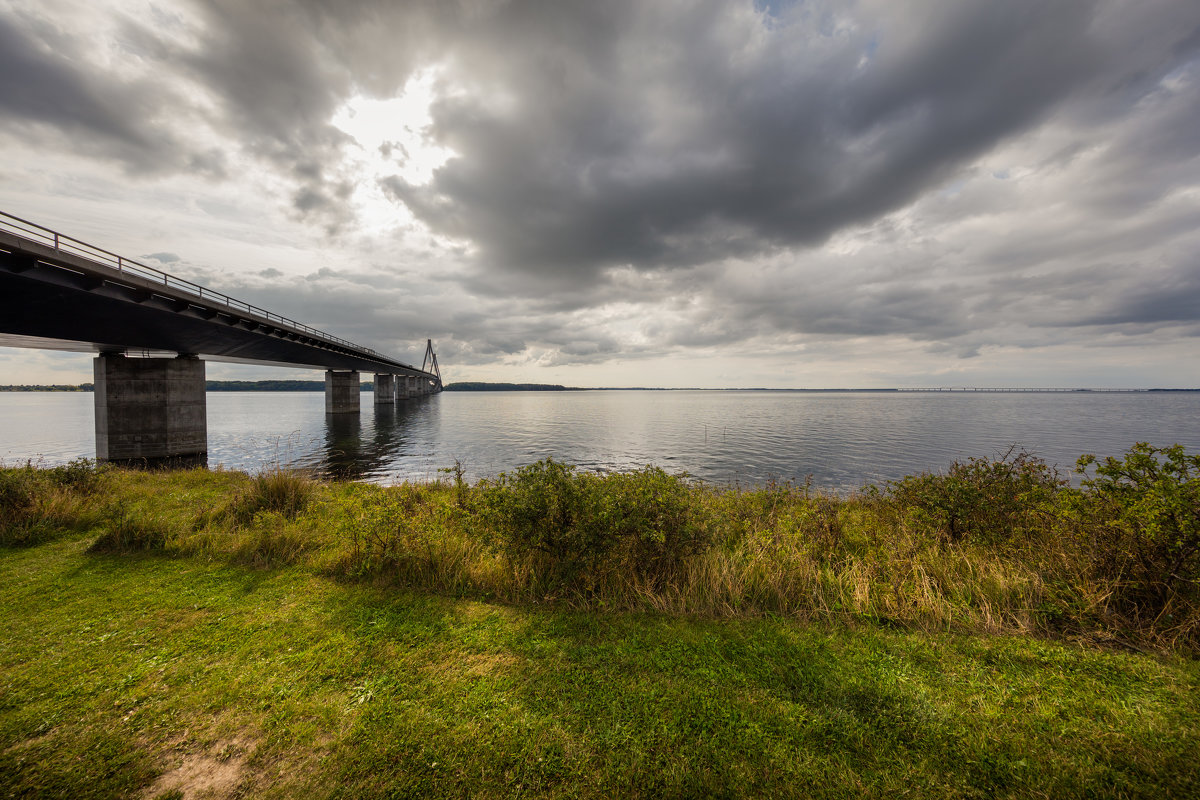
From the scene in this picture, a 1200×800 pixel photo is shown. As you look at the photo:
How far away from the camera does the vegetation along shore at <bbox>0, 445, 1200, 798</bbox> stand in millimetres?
3318

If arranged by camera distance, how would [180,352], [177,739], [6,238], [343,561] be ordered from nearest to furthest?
1. [177,739]
2. [343,561]
3. [6,238]
4. [180,352]

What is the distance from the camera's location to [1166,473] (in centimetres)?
536

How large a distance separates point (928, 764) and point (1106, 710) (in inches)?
83.7

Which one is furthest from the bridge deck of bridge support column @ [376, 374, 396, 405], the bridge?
bridge support column @ [376, 374, 396, 405]

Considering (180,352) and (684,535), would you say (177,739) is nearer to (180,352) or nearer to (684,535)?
(684,535)

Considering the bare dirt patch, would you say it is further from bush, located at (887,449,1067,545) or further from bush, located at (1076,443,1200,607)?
bush, located at (887,449,1067,545)

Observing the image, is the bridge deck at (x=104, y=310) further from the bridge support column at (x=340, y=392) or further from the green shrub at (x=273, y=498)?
the bridge support column at (x=340, y=392)

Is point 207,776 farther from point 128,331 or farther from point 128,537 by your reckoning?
point 128,331

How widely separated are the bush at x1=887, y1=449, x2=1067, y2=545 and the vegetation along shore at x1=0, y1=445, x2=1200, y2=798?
70 mm

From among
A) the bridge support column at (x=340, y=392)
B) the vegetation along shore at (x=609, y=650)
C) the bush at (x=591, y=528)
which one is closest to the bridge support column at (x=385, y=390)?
the bridge support column at (x=340, y=392)

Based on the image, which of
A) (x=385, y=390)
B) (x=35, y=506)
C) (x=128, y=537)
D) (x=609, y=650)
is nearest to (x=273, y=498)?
(x=128, y=537)

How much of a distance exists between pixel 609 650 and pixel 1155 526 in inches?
257

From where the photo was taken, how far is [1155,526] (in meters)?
4.77

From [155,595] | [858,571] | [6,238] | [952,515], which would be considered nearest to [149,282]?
[6,238]
